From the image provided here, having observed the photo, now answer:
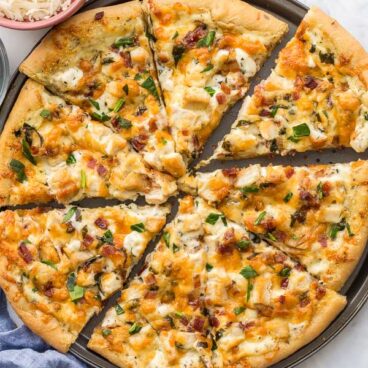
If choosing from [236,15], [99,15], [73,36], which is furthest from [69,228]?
[236,15]

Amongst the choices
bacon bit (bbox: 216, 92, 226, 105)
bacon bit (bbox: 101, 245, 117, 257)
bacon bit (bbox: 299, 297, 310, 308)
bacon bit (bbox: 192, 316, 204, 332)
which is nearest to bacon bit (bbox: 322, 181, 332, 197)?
bacon bit (bbox: 299, 297, 310, 308)

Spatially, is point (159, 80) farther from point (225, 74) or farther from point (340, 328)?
point (340, 328)

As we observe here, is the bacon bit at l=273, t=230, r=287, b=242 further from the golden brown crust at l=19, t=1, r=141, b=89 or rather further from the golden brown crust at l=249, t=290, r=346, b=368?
the golden brown crust at l=19, t=1, r=141, b=89

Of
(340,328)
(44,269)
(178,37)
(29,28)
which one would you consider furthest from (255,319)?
(29,28)

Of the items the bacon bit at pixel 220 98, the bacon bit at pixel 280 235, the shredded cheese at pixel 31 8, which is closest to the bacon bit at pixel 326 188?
the bacon bit at pixel 280 235

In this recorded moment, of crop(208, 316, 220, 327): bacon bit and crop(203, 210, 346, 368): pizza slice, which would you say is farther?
crop(208, 316, 220, 327): bacon bit

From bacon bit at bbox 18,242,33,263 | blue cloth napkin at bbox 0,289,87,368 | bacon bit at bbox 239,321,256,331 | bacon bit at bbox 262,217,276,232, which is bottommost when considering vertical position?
blue cloth napkin at bbox 0,289,87,368
